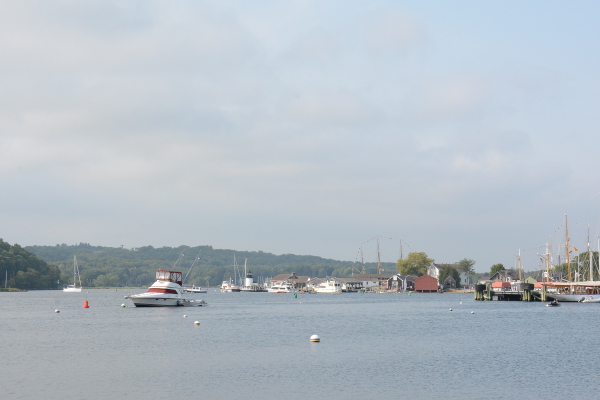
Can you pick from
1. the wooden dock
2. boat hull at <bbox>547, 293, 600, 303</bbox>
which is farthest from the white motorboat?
boat hull at <bbox>547, 293, 600, 303</bbox>

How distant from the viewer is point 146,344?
53938 mm

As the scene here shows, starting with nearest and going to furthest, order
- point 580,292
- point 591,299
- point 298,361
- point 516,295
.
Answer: point 298,361
point 591,299
point 580,292
point 516,295

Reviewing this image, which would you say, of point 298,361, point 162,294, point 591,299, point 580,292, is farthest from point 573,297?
point 298,361

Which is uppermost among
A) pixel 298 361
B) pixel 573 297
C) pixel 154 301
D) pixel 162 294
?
pixel 162 294

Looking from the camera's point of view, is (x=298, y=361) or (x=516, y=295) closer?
(x=298, y=361)

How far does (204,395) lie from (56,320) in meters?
60.6

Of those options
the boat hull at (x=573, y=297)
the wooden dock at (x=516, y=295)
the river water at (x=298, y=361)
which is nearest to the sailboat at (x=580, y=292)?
the boat hull at (x=573, y=297)

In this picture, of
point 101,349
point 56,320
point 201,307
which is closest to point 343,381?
point 101,349

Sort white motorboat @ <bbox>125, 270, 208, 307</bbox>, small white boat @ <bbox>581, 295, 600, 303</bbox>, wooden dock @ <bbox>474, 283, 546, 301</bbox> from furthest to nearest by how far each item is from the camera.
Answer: wooden dock @ <bbox>474, 283, 546, 301</bbox>
small white boat @ <bbox>581, 295, 600, 303</bbox>
white motorboat @ <bbox>125, 270, 208, 307</bbox>

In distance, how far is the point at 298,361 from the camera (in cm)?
4312

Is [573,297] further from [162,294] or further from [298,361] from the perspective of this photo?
[298,361]

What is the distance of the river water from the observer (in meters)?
32.8

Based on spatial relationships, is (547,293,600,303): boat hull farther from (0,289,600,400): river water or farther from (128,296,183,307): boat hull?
(128,296,183,307): boat hull

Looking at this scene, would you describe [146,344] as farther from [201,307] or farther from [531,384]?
[201,307]
